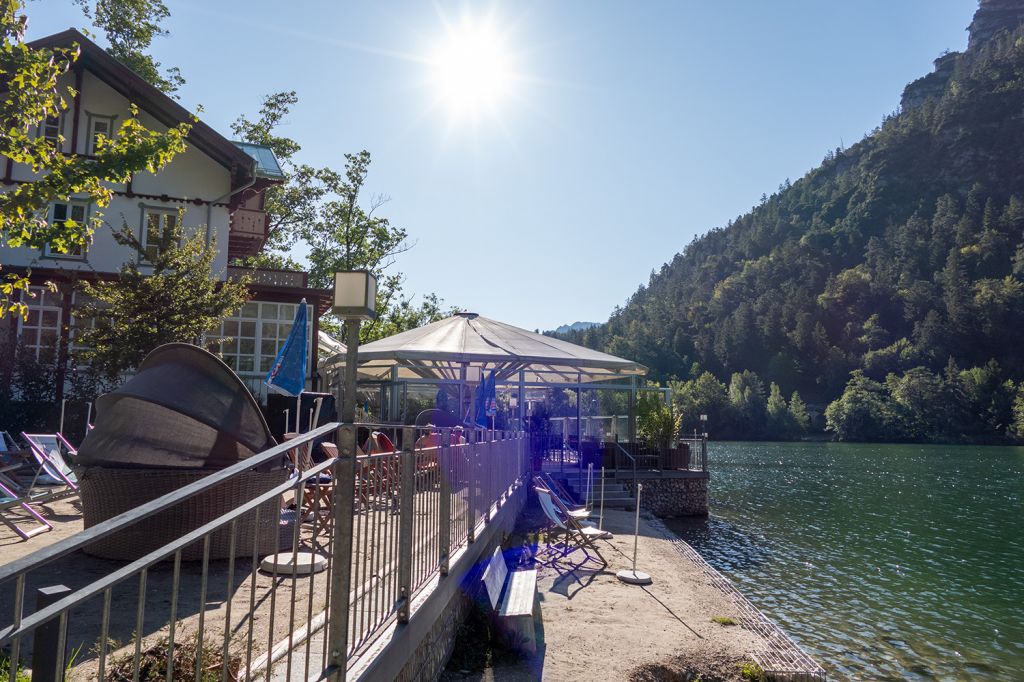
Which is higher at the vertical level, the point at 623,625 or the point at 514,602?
the point at 514,602

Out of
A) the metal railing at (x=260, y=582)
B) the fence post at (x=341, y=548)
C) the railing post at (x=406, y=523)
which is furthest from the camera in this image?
the railing post at (x=406, y=523)

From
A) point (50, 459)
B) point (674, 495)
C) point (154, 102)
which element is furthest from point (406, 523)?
point (154, 102)

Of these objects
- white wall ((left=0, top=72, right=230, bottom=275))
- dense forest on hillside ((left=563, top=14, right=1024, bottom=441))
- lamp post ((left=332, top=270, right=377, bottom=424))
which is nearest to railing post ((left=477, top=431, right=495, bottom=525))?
lamp post ((left=332, top=270, right=377, bottom=424))

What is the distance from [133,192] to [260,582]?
19.1 meters

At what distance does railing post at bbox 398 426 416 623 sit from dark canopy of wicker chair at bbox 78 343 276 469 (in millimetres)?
2453

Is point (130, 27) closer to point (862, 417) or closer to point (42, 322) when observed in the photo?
point (42, 322)

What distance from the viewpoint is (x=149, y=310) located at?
1527 centimetres

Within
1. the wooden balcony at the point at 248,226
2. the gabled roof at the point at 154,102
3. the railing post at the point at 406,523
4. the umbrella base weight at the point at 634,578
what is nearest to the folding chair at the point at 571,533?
the umbrella base weight at the point at 634,578

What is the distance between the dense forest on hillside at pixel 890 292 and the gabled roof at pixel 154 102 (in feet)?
243

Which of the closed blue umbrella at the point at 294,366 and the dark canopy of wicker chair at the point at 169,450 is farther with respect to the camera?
the closed blue umbrella at the point at 294,366

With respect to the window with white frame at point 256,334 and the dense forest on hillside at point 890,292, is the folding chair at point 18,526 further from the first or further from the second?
the dense forest on hillside at point 890,292

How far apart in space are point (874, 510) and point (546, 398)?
11947 mm

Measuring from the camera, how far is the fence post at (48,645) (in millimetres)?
1483

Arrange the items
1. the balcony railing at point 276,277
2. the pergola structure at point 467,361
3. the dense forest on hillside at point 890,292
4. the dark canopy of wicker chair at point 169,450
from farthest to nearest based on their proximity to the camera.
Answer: the dense forest on hillside at point 890,292
the balcony railing at point 276,277
the pergola structure at point 467,361
the dark canopy of wicker chair at point 169,450
